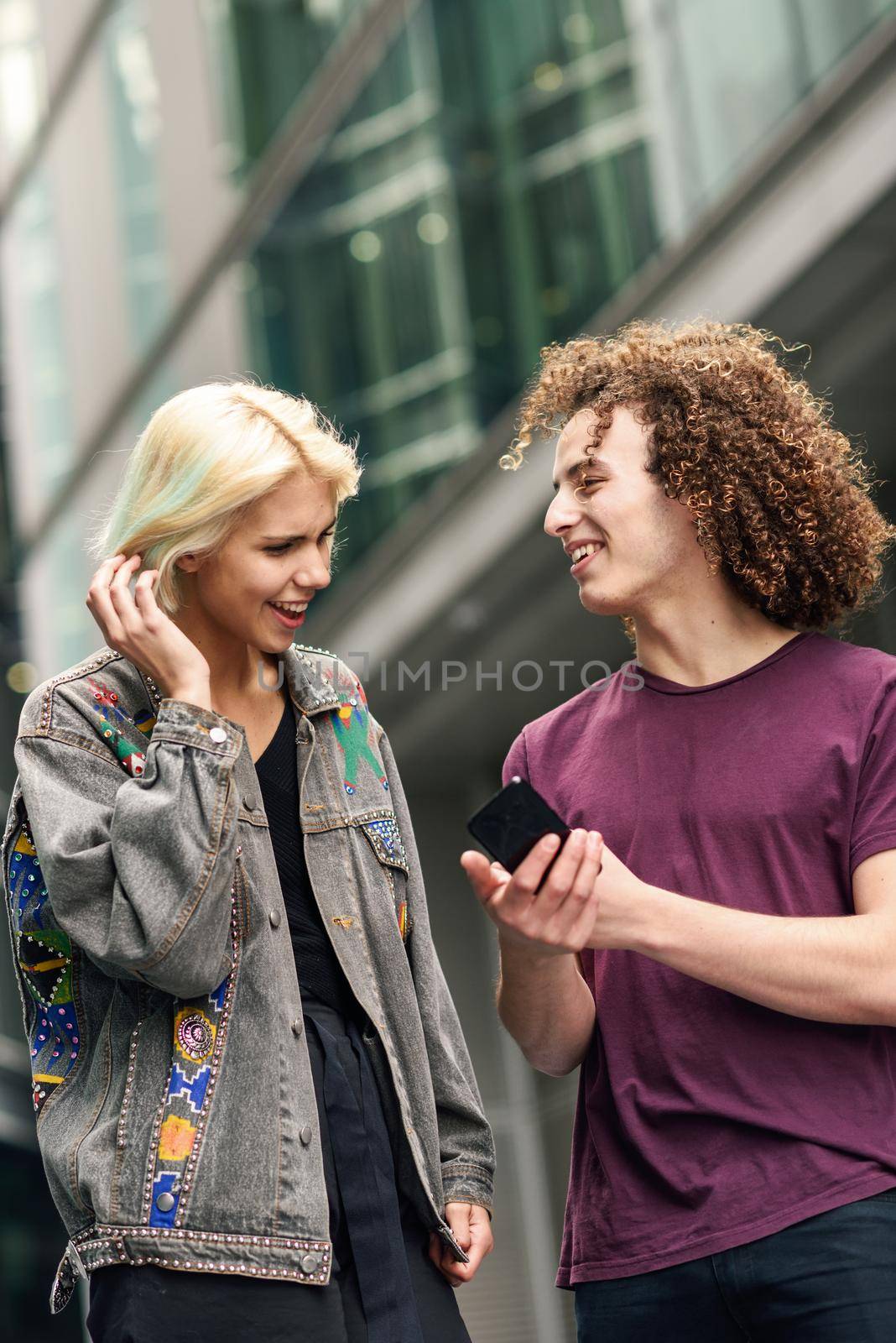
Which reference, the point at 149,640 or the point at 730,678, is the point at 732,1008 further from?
the point at 149,640

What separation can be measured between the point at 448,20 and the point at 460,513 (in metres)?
2.96

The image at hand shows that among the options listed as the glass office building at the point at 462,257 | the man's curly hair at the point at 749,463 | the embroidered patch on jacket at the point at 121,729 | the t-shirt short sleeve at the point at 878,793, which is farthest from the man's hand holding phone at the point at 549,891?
the glass office building at the point at 462,257

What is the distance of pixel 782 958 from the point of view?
2574 mm

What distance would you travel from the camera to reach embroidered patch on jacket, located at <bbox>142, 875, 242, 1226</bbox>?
8.00 ft

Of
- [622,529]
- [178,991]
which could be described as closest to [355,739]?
[622,529]

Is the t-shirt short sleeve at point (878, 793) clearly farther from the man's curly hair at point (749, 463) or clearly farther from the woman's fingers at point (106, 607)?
the woman's fingers at point (106, 607)

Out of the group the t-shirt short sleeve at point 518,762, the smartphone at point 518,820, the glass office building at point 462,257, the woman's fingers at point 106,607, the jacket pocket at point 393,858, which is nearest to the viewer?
the smartphone at point 518,820

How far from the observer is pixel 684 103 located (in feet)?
25.2

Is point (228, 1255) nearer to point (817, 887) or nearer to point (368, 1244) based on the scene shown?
point (368, 1244)

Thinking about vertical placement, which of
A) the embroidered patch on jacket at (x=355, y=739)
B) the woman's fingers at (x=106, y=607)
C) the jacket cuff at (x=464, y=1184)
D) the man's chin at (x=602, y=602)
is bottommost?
the jacket cuff at (x=464, y=1184)

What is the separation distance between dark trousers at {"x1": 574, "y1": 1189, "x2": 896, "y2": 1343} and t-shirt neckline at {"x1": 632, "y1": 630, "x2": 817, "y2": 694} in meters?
0.91

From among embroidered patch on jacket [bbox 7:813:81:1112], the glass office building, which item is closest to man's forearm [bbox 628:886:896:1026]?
embroidered patch on jacket [bbox 7:813:81:1112]

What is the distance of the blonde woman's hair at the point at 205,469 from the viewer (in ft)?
9.07

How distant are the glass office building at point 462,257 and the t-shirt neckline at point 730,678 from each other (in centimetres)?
387
